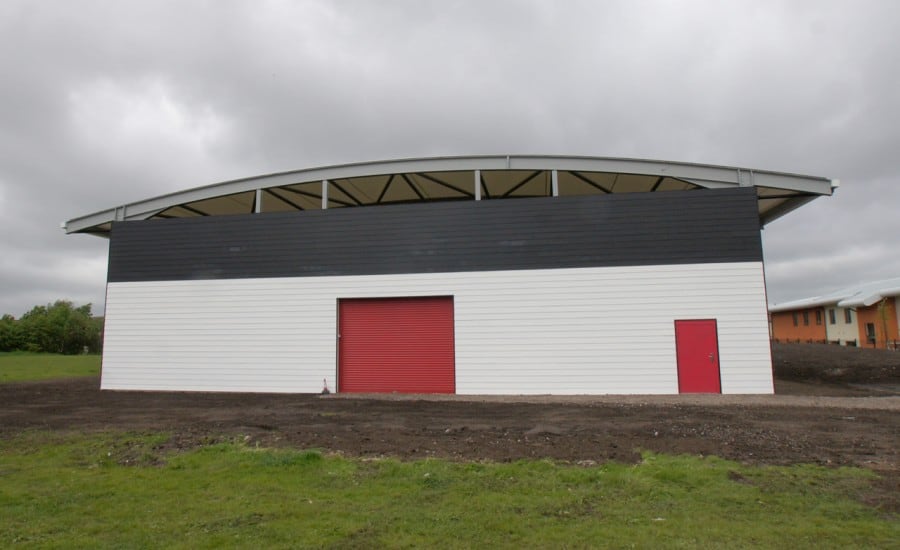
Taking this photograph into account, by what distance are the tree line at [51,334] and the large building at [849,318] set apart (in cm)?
5599

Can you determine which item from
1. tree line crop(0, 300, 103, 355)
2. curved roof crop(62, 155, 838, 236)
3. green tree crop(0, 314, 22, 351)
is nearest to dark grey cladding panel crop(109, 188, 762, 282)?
curved roof crop(62, 155, 838, 236)

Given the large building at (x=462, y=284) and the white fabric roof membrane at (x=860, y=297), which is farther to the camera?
the white fabric roof membrane at (x=860, y=297)

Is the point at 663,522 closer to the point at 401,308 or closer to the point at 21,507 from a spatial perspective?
the point at 21,507

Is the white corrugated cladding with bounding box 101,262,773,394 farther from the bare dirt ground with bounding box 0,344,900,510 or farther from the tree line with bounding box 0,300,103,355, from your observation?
the tree line with bounding box 0,300,103,355

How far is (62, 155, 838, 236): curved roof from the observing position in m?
14.7

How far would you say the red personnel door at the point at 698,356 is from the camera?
13.5 meters

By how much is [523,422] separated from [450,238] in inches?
274

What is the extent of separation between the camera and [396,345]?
15.3m

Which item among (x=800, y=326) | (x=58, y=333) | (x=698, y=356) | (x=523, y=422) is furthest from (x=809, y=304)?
(x=58, y=333)

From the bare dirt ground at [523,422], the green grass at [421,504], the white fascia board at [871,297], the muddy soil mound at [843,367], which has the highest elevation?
the white fascia board at [871,297]

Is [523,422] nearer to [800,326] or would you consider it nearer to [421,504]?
[421,504]

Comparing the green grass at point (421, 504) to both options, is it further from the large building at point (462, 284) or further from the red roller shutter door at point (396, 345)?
the red roller shutter door at point (396, 345)

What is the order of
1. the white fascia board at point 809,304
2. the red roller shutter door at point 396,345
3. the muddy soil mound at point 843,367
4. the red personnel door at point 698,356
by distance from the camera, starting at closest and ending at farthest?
the red personnel door at point 698,356 < the red roller shutter door at point 396,345 < the muddy soil mound at point 843,367 < the white fascia board at point 809,304

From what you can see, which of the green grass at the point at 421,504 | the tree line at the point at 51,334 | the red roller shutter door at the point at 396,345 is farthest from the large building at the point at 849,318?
the tree line at the point at 51,334
